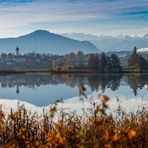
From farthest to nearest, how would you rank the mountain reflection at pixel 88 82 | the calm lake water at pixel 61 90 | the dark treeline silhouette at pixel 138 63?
the dark treeline silhouette at pixel 138 63, the mountain reflection at pixel 88 82, the calm lake water at pixel 61 90

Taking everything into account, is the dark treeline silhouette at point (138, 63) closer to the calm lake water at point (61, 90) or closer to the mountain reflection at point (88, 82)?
the mountain reflection at point (88, 82)

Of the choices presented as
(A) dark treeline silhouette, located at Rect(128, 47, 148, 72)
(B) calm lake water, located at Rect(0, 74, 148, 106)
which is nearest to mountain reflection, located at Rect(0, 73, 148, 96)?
(B) calm lake water, located at Rect(0, 74, 148, 106)

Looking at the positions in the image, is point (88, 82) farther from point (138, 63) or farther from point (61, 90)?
point (138, 63)

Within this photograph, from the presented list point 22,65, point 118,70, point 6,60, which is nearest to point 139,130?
point 118,70

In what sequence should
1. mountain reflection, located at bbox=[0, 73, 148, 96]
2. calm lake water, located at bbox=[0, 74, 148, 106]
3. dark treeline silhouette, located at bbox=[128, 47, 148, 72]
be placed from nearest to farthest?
calm lake water, located at bbox=[0, 74, 148, 106] < mountain reflection, located at bbox=[0, 73, 148, 96] < dark treeline silhouette, located at bbox=[128, 47, 148, 72]

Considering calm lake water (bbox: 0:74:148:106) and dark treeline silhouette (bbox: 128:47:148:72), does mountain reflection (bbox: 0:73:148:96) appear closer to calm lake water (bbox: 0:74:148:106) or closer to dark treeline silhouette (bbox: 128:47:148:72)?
calm lake water (bbox: 0:74:148:106)

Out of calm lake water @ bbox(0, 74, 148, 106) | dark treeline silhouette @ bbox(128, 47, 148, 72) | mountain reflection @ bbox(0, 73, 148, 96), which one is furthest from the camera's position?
dark treeline silhouette @ bbox(128, 47, 148, 72)

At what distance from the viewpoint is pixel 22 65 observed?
117 meters

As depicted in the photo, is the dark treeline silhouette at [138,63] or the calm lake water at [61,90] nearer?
the calm lake water at [61,90]

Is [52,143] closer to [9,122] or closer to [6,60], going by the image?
[9,122]

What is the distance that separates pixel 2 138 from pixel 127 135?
15.9 feet

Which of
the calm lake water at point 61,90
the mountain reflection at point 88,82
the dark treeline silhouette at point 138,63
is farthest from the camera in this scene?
the dark treeline silhouette at point 138,63

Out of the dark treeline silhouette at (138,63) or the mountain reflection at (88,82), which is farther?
the dark treeline silhouette at (138,63)

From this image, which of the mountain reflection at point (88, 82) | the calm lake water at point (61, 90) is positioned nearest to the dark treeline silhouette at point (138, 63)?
the mountain reflection at point (88, 82)
